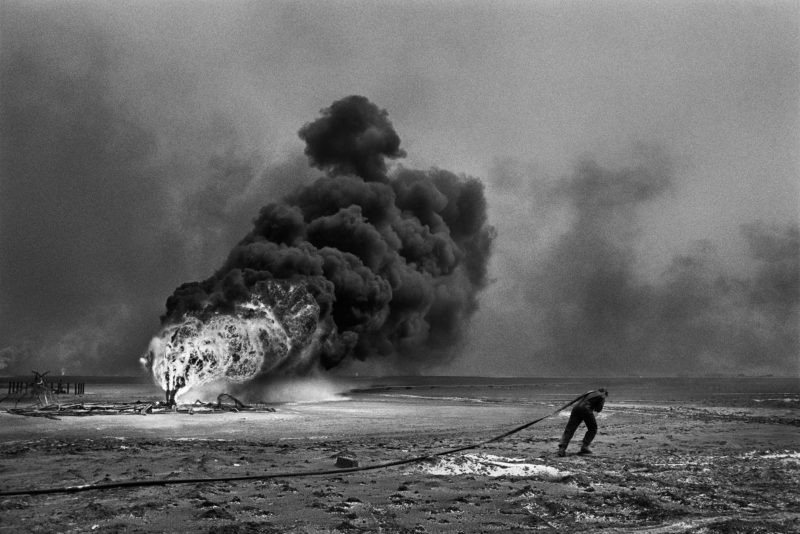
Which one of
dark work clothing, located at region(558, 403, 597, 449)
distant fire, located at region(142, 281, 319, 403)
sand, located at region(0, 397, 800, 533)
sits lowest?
sand, located at region(0, 397, 800, 533)

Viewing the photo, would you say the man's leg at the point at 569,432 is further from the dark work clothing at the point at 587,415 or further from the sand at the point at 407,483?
the sand at the point at 407,483

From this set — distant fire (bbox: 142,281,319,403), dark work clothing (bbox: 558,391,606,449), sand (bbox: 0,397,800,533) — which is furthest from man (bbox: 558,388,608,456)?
distant fire (bbox: 142,281,319,403)

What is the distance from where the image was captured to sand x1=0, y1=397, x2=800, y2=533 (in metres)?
9.15

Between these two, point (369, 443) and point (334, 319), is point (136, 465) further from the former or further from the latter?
point (334, 319)

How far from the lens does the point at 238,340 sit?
46.5 meters

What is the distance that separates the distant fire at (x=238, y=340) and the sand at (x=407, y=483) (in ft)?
66.6

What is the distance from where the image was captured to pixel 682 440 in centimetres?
2128

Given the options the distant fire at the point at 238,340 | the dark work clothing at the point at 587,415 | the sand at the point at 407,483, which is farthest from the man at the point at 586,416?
the distant fire at the point at 238,340

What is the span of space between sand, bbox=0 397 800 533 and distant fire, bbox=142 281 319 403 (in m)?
20.3

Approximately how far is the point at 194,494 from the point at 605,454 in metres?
11.7

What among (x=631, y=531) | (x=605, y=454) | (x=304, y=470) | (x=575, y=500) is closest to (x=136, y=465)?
(x=304, y=470)

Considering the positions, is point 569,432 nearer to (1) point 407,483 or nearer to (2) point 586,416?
(2) point 586,416

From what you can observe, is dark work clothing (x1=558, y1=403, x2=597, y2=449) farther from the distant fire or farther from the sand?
the distant fire

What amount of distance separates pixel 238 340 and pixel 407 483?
36704mm
